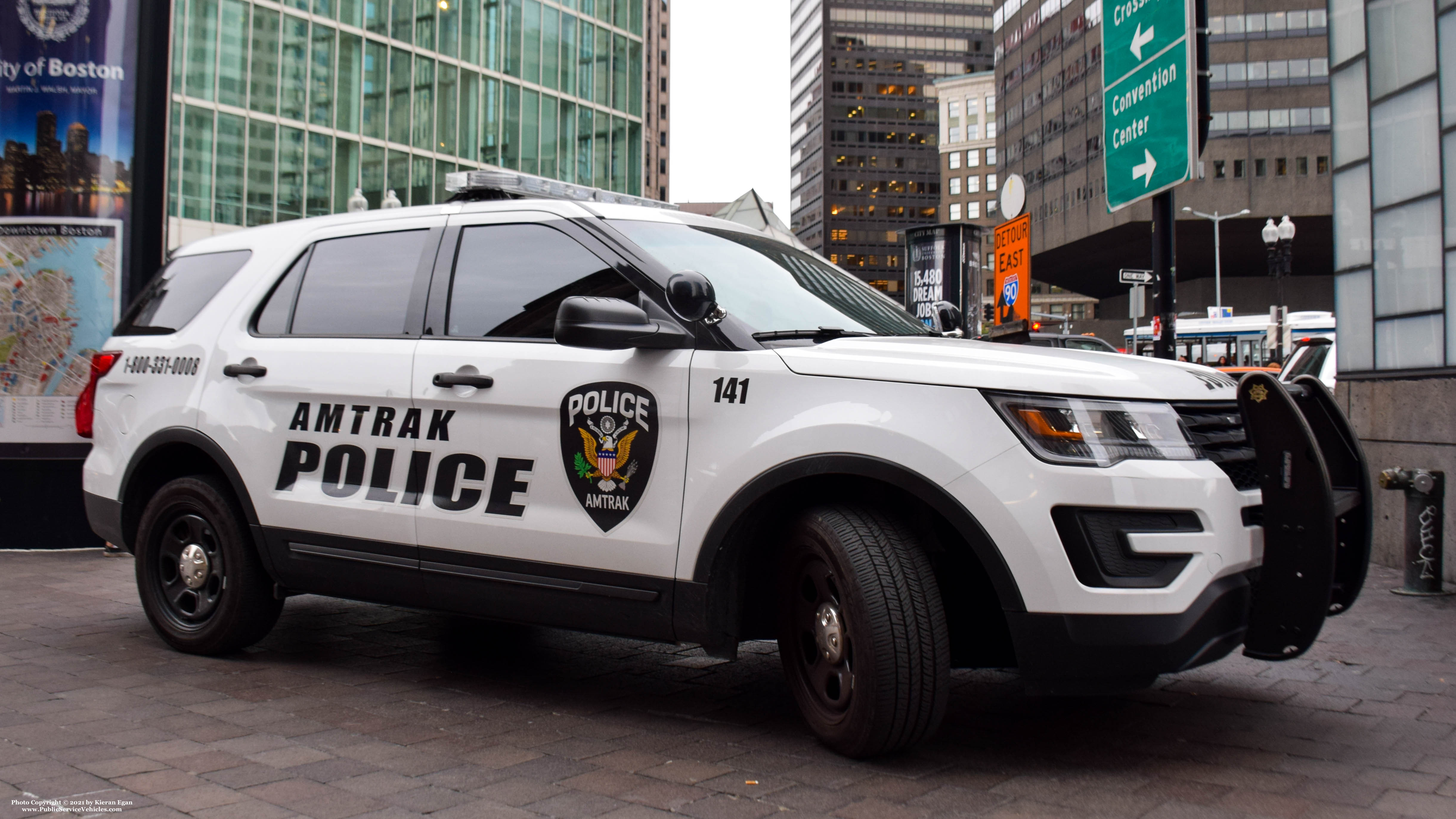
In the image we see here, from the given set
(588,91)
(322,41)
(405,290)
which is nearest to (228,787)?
(405,290)

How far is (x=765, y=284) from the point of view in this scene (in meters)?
4.17

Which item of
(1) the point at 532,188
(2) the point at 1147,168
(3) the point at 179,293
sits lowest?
(3) the point at 179,293

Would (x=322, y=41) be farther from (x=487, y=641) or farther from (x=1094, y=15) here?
(x=1094, y=15)

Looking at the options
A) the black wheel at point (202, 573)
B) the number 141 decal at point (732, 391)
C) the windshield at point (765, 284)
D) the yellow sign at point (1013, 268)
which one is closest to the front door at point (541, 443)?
the number 141 decal at point (732, 391)

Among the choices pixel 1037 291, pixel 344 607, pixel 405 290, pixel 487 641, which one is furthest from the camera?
→ pixel 1037 291

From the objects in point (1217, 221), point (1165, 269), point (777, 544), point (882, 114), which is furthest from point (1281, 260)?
point (882, 114)

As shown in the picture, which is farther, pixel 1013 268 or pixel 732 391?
pixel 1013 268

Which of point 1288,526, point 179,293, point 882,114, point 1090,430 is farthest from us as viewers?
point 882,114

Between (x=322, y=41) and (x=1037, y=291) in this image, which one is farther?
(x=1037, y=291)

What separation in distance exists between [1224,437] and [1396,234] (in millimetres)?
5937

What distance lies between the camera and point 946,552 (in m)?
3.63

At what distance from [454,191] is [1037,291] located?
137 meters

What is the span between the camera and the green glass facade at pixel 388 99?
31.1 meters

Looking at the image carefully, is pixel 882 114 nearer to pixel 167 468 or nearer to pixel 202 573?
pixel 167 468
